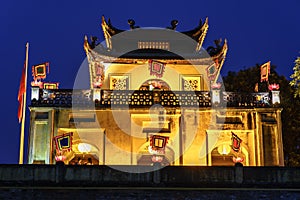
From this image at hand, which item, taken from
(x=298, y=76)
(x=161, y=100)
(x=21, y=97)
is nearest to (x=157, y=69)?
(x=161, y=100)

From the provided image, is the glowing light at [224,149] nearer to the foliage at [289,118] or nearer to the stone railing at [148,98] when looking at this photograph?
the stone railing at [148,98]

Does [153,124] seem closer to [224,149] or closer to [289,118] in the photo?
[224,149]

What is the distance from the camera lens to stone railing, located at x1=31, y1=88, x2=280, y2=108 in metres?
21.9

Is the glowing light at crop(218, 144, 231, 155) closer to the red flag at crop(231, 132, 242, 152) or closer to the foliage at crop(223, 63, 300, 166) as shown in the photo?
the red flag at crop(231, 132, 242, 152)

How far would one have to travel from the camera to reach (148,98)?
22234mm

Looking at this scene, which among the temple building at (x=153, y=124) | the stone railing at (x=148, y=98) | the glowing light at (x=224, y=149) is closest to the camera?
the temple building at (x=153, y=124)

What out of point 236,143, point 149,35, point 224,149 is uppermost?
point 149,35

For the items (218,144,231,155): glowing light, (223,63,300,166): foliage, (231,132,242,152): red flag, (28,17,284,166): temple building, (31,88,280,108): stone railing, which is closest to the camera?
(231,132,242,152): red flag

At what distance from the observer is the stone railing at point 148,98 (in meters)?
21.9

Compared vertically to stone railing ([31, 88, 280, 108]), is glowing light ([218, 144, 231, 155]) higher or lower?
lower

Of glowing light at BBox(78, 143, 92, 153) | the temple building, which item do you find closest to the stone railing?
the temple building

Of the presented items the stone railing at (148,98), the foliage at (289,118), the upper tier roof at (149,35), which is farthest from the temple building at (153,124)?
the upper tier roof at (149,35)

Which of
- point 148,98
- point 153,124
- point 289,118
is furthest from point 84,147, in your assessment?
point 289,118

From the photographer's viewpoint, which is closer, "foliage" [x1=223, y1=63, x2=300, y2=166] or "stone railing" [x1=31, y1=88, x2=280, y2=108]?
"stone railing" [x1=31, y1=88, x2=280, y2=108]
